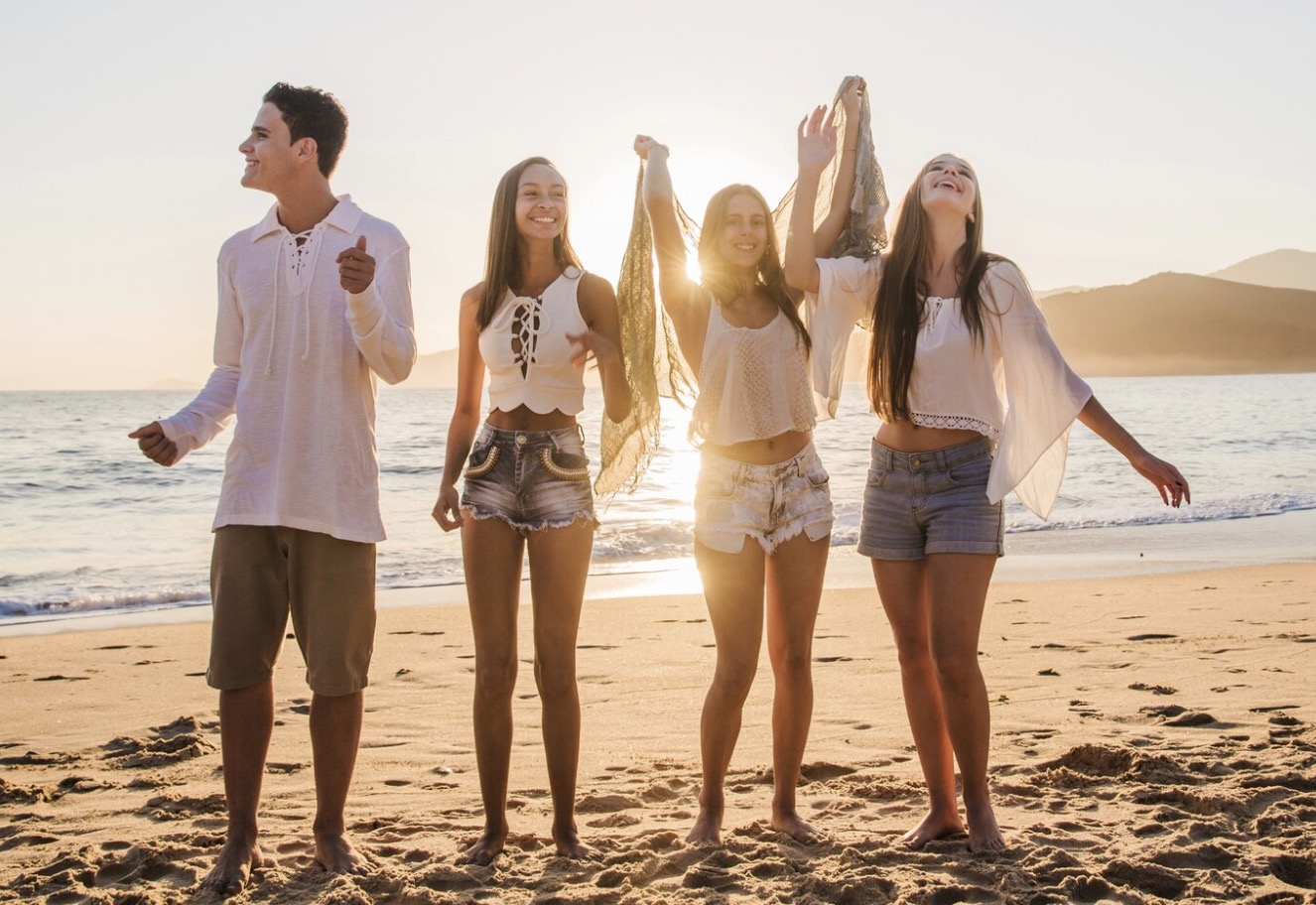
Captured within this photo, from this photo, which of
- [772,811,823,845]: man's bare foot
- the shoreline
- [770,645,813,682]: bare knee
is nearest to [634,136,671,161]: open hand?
[770,645,813,682]: bare knee

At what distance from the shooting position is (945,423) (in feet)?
12.5

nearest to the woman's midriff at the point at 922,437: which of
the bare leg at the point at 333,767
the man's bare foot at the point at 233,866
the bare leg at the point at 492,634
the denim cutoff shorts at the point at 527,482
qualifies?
the denim cutoff shorts at the point at 527,482

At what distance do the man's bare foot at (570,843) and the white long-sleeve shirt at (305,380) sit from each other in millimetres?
1101

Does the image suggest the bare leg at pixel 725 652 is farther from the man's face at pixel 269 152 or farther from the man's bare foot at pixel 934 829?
the man's face at pixel 269 152

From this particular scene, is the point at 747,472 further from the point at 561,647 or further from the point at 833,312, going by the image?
the point at 561,647

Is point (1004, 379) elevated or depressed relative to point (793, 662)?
elevated

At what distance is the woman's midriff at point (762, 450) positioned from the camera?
12.8 feet

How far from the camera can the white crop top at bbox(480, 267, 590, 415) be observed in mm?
3848

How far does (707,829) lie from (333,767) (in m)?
1.17

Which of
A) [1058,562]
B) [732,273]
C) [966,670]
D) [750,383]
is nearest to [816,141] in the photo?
[732,273]

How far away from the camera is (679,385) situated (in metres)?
4.31

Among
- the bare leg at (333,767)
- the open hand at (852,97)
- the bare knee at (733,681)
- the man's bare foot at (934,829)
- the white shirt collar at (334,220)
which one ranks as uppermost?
the open hand at (852,97)

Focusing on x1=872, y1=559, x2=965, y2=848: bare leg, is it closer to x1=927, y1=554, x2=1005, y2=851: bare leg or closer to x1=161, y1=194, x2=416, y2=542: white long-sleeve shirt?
x1=927, y1=554, x2=1005, y2=851: bare leg

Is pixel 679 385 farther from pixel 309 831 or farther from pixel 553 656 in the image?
pixel 309 831
